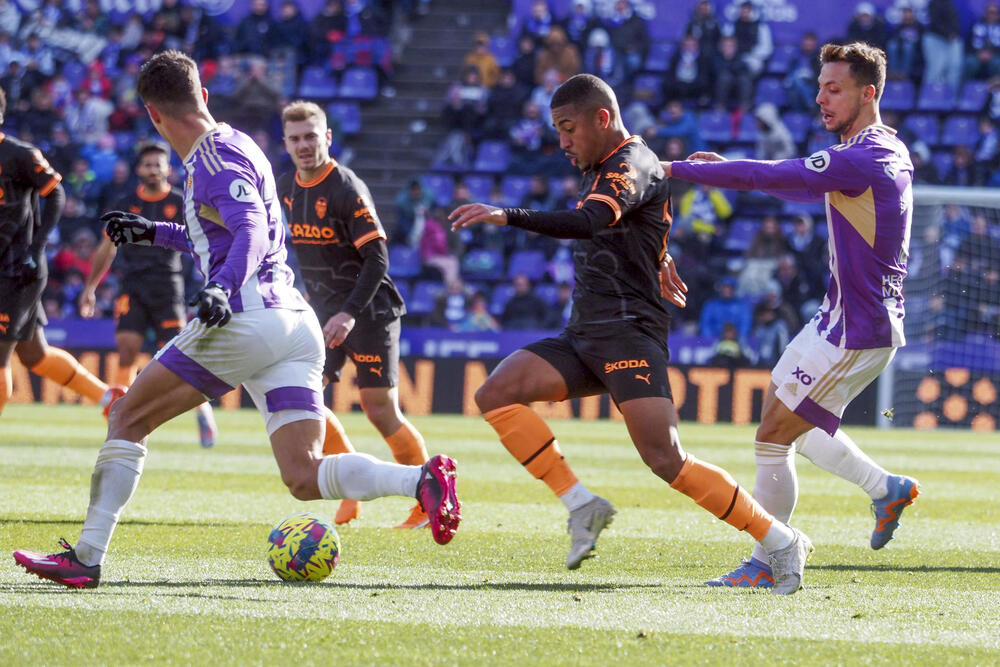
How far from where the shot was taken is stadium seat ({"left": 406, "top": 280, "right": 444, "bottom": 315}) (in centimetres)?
2017

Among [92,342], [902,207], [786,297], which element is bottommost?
[92,342]

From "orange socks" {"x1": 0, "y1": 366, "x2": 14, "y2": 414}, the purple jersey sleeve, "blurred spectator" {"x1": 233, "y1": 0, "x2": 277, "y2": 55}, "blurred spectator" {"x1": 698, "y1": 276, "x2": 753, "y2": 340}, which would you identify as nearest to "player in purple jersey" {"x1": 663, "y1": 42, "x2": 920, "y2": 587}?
the purple jersey sleeve

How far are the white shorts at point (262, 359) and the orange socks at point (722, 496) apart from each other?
1.47 m

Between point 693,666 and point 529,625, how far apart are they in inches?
28.8

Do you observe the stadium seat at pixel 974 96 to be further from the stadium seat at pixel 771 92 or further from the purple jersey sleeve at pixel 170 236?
the purple jersey sleeve at pixel 170 236

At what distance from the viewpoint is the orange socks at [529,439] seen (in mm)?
5684

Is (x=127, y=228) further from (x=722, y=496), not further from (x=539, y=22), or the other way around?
(x=539, y=22)

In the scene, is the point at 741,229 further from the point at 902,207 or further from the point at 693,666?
the point at 693,666

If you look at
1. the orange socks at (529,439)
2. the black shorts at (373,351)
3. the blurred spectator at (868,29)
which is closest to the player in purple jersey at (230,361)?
the orange socks at (529,439)

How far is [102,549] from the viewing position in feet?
16.5

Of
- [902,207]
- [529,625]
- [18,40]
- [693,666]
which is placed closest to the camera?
[693,666]

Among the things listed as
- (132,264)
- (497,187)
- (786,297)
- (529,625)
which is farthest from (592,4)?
(529,625)

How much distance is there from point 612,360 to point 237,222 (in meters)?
1.62

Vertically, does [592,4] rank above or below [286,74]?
above
